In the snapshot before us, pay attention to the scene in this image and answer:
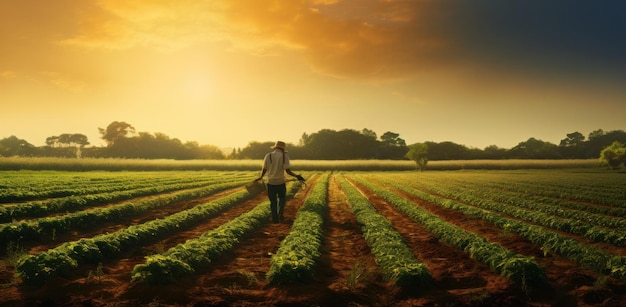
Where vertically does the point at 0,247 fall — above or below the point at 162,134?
below

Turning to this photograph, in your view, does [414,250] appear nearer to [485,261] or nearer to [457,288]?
[485,261]

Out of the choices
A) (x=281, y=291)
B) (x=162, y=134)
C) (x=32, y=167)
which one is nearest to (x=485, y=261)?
(x=281, y=291)

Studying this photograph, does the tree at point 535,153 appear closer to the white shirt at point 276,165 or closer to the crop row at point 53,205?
the crop row at point 53,205

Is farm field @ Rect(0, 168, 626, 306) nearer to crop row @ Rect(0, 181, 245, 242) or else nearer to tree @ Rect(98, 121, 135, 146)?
crop row @ Rect(0, 181, 245, 242)

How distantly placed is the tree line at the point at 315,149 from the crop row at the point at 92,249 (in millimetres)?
102544

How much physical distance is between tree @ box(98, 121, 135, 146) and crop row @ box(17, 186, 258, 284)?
107 meters

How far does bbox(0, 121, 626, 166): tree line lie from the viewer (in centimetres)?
10931

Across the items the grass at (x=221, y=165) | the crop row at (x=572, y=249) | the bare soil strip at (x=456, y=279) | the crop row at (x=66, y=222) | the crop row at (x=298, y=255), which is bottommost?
the bare soil strip at (x=456, y=279)

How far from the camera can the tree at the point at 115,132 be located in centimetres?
10944

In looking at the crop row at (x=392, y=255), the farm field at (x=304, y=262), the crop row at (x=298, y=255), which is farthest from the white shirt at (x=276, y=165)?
the crop row at (x=392, y=255)

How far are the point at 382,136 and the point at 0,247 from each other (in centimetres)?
13541

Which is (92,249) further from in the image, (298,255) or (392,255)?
(392,255)

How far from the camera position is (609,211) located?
19422 millimetres

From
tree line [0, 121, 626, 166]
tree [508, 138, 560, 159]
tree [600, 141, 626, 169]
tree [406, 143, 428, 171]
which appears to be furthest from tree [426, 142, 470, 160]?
tree [600, 141, 626, 169]
